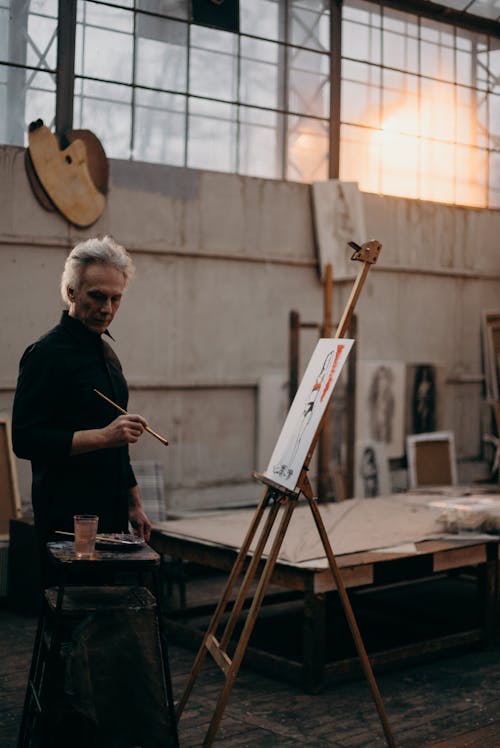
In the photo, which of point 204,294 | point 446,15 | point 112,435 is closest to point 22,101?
point 204,294

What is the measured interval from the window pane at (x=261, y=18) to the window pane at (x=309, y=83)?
0.79 feet

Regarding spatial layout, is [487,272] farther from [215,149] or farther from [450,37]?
[215,149]

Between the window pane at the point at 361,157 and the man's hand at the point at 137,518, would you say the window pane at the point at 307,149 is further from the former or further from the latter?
the man's hand at the point at 137,518

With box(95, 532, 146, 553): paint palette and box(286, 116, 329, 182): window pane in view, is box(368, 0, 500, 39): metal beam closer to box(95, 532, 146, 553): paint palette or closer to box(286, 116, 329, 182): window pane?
box(286, 116, 329, 182): window pane

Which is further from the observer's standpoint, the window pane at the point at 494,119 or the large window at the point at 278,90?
the window pane at the point at 494,119

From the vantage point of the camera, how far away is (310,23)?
786 cm

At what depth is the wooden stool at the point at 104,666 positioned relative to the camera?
282 centimetres

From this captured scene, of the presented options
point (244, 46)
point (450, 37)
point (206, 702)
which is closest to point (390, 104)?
point (450, 37)

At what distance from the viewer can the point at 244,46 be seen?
748 cm

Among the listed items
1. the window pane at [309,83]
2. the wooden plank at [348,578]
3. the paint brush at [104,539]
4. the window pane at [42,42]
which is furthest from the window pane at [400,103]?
the paint brush at [104,539]

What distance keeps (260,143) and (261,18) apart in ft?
3.16

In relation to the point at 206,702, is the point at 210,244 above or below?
above

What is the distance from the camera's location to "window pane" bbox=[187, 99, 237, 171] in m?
7.21

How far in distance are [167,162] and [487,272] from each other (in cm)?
335
